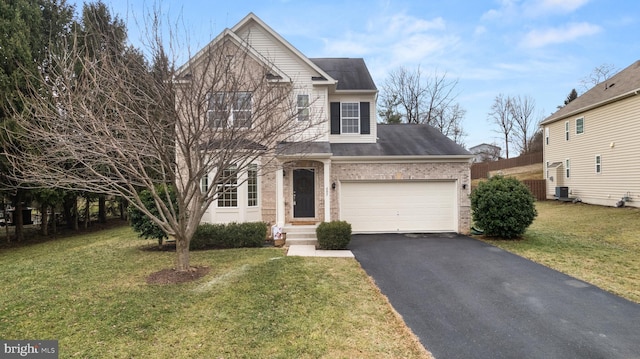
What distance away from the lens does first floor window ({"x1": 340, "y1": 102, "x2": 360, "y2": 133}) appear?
45.9 feet

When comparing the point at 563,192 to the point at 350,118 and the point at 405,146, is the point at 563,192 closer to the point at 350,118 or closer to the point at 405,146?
the point at 405,146

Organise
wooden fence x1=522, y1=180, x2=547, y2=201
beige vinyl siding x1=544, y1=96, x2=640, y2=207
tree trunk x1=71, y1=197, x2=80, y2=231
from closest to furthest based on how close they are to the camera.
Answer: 1. beige vinyl siding x1=544, y1=96, x2=640, y2=207
2. tree trunk x1=71, y1=197, x2=80, y2=231
3. wooden fence x1=522, y1=180, x2=547, y2=201

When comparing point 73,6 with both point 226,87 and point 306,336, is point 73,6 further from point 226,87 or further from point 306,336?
point 306,336

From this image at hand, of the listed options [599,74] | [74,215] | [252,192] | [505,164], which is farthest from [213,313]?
[599,74]

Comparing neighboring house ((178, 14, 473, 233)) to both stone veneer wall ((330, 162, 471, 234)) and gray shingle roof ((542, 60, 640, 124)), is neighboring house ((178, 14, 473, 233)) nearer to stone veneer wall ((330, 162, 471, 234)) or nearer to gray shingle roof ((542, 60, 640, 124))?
stone veneer wall ((330, 162, 471, 234))

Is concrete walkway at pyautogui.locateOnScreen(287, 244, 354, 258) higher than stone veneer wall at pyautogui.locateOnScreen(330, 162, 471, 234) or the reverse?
the reverse

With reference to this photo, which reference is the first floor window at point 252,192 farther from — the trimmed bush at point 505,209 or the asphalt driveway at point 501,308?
the trimmed bush at point 505,209

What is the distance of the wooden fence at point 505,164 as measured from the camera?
34.4 metres

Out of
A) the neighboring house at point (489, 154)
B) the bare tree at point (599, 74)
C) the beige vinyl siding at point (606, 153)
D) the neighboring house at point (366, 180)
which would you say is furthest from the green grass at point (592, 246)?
the neighboring house at point (489, 154)

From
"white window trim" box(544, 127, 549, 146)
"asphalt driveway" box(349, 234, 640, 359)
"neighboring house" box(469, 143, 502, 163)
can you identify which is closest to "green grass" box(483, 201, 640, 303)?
"asphalt driveway" box(349, 234, 640, 359)

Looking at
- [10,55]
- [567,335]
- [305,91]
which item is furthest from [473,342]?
[10,55]

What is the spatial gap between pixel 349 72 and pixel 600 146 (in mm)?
16005

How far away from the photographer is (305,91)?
12.8 meters

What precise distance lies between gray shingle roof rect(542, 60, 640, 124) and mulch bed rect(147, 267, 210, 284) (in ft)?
72.4
